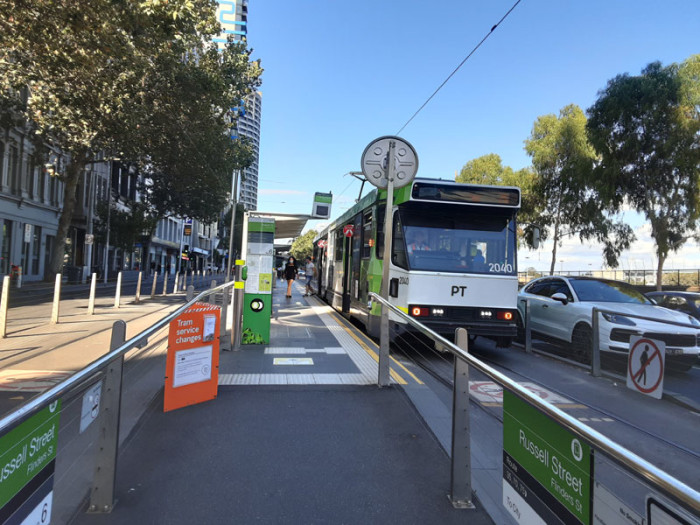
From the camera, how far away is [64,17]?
26.9 ft

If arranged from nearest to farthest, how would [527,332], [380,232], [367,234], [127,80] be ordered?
[380,232]
[527,332]
[367,234]
[127,80]

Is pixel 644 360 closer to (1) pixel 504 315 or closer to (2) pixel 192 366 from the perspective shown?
(1) pixel 504 315

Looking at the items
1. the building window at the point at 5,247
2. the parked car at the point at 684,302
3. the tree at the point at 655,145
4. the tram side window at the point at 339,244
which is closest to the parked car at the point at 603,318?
the parked car at the point at 684,302

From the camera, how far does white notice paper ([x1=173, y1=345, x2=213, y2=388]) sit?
4.67 meters

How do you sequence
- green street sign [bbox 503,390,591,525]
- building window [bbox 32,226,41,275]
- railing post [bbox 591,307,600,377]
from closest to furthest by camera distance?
green street sign [bbox 503,390,591,525] → railing post [bbox 591,307,600,377] → building window [bbox 32,226,41,275]

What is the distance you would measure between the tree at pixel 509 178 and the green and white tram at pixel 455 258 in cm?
723

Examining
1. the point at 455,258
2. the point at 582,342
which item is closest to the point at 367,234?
the point at 455,258

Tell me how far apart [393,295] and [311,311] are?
259 inches

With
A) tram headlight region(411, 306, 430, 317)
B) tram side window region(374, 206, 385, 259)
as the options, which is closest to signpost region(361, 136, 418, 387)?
tram headlight region(411, 306, 430, 317)

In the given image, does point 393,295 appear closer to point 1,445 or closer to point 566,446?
point 566,446

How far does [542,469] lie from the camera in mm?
2035

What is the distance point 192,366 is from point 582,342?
21.4 feet

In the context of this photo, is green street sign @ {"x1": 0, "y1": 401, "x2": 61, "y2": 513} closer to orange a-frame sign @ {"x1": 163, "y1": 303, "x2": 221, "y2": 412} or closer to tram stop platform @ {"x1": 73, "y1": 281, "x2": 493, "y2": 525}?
tram stop platform @ {"x1": 73, "y1": 281, "x2": 493, "y2": 525}

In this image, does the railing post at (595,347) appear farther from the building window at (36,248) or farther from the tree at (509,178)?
the building window at (36,248)
